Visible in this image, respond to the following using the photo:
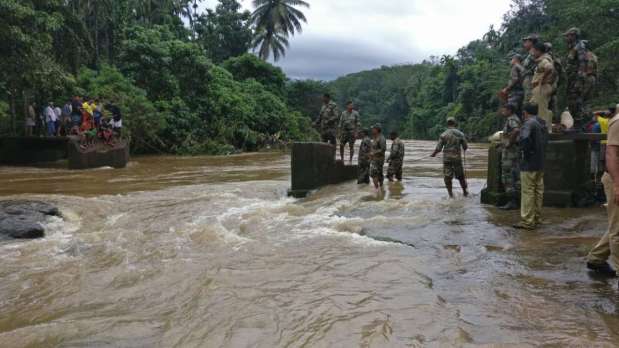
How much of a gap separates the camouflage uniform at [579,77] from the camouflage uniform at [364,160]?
12.4 feet

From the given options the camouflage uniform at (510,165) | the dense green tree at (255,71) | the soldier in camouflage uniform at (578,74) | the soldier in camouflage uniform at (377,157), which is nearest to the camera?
the camouflage uniform at (510,165)

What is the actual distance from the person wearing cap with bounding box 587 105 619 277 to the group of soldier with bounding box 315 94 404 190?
5487 millimetres

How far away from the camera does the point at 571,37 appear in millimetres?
8656

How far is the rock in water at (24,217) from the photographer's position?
26.2 ft

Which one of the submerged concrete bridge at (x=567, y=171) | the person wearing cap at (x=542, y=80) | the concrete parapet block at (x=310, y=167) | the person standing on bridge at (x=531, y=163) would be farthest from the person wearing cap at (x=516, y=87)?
the concrete parapet block at (x=310, y=167)

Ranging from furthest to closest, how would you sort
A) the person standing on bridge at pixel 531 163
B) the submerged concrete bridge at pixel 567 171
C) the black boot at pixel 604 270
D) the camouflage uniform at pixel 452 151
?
the camouflage uniform at pixel 452 151 < the submerged concrete bridge at pixel 567 171 < the person standing on bridge at pixel 531 163 < the black boot at pixel 604 270

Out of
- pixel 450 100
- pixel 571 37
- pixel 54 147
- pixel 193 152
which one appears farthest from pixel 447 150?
pixel 450 100

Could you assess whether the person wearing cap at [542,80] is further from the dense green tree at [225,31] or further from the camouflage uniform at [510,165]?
the dense green tree at [225,31]

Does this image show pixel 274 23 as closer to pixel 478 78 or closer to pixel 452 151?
pixel 478 78

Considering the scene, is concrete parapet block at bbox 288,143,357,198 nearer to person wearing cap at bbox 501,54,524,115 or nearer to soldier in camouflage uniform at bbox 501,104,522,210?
soldier in camouflage uniform at bbox 501,104,522,210

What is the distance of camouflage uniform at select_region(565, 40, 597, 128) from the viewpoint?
8773mm

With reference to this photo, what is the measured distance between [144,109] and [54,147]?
13.1 ft

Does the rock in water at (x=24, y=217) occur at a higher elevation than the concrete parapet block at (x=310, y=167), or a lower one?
lower

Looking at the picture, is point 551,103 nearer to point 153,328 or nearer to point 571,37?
point 571,37
